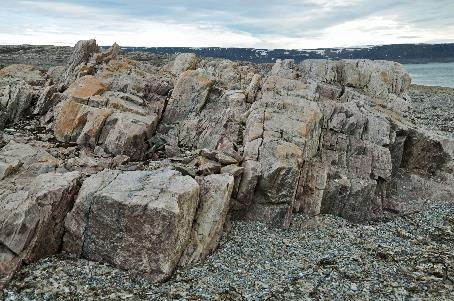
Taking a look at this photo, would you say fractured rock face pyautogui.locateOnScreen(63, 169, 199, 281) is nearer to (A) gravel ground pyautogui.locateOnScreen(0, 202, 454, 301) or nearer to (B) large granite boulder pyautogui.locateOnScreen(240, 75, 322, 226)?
(A) gravel ground pyautogui.locateOnScreen(0, 202, 454, 301)

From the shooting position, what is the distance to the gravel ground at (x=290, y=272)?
2045cm

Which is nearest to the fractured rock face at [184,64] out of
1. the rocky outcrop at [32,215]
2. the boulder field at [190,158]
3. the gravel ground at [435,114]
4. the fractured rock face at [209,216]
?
the boulder field at [190,158]

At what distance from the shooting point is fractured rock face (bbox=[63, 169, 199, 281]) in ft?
71.0

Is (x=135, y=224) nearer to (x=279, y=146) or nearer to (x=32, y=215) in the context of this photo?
(x=32, y=215)

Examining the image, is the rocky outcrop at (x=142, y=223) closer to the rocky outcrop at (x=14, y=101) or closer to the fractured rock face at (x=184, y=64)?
the rocky outcrop at (x=14, y=101)

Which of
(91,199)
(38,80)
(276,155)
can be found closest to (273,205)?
(276,155)

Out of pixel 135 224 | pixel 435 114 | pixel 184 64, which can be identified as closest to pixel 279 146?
pixel 135 224

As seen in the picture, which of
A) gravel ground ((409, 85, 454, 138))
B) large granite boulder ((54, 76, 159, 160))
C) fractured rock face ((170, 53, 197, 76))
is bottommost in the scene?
gravel ground ((409, 85, 454, 138))

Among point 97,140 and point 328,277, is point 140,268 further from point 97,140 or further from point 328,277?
point 97,140

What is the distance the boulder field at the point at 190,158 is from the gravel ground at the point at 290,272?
39.5 inches

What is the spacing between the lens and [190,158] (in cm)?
3066

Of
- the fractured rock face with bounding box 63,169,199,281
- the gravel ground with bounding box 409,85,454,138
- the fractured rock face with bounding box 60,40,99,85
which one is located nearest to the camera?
the fractured rock face with bounding box 63,169,199,281

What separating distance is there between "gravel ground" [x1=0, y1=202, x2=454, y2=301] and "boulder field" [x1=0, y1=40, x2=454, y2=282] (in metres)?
1.00

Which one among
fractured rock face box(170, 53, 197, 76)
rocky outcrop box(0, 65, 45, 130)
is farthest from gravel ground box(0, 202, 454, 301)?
fractured rock face box(170, 53, 197, 76)
